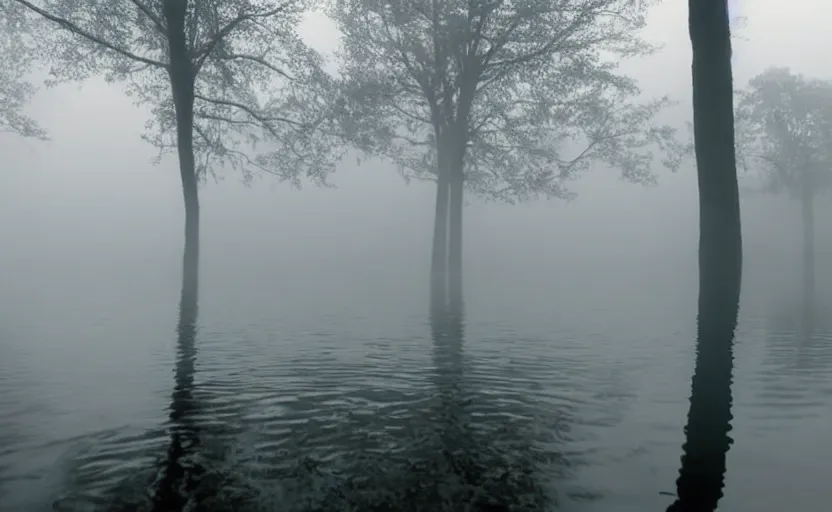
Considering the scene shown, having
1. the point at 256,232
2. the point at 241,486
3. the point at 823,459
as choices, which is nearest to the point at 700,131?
the point at 823,459

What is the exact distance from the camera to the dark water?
119 inches

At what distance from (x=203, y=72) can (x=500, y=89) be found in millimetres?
8767

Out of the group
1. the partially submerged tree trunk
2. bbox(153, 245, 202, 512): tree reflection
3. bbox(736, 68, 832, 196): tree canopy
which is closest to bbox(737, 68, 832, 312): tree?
bbox(736, 68, 832, 196): tree canopy

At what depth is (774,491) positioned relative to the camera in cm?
300

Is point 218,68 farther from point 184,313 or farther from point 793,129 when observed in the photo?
point 793,129

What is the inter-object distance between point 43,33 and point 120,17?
2.03 m

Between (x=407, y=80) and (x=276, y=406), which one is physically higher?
(x=407, y=80)

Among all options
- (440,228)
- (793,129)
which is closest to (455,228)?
(440,228)

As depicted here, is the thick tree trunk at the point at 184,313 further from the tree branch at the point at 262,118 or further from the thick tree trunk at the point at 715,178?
the thick tree trunk at the point at 715,178

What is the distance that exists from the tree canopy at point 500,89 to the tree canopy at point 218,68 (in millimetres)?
1434

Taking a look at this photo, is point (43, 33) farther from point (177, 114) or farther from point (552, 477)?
point (552, 477)

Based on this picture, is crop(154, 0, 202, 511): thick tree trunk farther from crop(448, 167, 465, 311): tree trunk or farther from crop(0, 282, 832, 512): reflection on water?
crop(448, 167, 465, 311): tree trunk

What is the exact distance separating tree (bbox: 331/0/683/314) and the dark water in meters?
8.76

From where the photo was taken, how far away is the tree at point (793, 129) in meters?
36.2
